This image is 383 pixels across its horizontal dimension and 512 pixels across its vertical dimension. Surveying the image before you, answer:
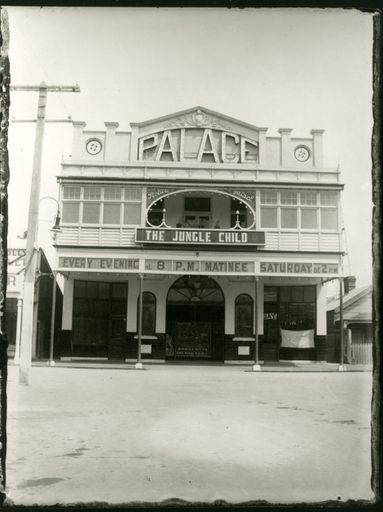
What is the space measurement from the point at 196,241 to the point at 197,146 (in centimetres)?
465

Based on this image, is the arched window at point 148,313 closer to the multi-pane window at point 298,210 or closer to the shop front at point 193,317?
the shop front at point 193,317

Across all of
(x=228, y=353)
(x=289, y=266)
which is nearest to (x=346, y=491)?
(x=289, y=266)

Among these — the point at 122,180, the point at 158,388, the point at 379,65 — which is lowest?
the point at 158,388

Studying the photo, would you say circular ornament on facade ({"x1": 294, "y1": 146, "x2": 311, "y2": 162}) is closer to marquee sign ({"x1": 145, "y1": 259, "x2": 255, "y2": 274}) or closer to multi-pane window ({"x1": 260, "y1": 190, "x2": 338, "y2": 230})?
multi-pane window ({"x1": 260, "y1": 190, "x2": 338, "y2": 230})

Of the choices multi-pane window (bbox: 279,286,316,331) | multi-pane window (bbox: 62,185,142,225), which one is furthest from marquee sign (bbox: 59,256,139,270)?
multi-pane window (bbox: 279,286,316,331)

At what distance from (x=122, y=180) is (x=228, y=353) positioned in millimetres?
8381

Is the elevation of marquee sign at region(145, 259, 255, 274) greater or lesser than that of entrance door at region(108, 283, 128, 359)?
greater

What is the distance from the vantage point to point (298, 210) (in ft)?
74.5

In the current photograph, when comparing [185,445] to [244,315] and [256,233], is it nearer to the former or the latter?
[256,233]

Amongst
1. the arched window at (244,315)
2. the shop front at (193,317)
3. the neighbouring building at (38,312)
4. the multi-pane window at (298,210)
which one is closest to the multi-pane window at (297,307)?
the shop front at (193,317)

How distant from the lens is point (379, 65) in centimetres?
429

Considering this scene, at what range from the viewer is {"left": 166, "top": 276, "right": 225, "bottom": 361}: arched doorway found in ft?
80.5

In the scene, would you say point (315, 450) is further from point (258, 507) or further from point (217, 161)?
point (217, 161)

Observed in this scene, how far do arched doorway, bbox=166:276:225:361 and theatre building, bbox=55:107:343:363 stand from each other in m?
0.05
